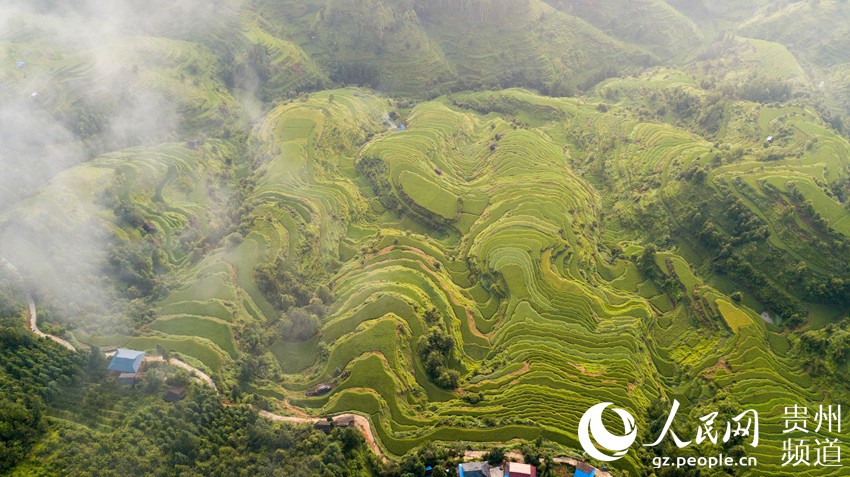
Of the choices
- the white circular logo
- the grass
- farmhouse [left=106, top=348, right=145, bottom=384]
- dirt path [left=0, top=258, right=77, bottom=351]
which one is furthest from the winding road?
the grass

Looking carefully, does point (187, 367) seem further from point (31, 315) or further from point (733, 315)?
point (733, 315)

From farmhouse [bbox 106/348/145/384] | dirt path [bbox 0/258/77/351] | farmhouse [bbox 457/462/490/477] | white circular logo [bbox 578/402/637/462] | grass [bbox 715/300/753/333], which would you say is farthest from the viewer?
grass [bbox 715/300/753/333]

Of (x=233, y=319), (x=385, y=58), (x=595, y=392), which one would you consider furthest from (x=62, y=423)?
(x=385, y=58)

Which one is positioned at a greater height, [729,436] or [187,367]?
[729,436]

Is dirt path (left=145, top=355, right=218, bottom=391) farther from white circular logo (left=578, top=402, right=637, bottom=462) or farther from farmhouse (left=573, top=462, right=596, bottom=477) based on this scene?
white circular logo (left=578, top=402, right=637, bottom=462)

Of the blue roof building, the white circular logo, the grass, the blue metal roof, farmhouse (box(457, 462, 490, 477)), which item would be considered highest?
the grass

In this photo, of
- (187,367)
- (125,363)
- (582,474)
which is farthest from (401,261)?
(582,474)

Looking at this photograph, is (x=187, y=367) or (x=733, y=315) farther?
(x=733, y=315)
